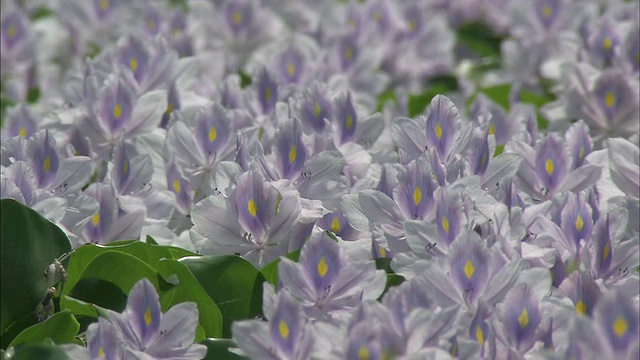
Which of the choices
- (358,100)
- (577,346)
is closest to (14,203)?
(577,346)

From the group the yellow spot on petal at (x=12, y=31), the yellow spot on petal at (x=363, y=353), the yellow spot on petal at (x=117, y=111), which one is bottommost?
the yellow spot on petal at (x=12, y=31)

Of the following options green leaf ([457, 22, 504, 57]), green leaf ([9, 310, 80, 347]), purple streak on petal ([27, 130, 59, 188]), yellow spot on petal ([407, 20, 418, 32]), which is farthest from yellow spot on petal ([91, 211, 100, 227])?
green leaf ([457, 22, 504, 57])

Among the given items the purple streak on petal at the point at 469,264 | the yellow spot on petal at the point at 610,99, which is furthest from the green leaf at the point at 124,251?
the yellow spot on petal at the point at 610,99

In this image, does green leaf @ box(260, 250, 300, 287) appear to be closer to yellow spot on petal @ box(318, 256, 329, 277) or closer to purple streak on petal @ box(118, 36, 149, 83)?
yellow spot on petal @ box(318, 256, 329, 277)

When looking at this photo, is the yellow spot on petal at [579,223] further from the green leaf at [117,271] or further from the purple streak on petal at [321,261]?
the green leaf at [117,271]

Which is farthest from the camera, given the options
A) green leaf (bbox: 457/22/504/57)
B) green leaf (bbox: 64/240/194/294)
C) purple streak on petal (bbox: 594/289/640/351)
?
green leaf (bbox: 457/22/504/57)

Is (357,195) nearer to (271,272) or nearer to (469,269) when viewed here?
(271,272)
